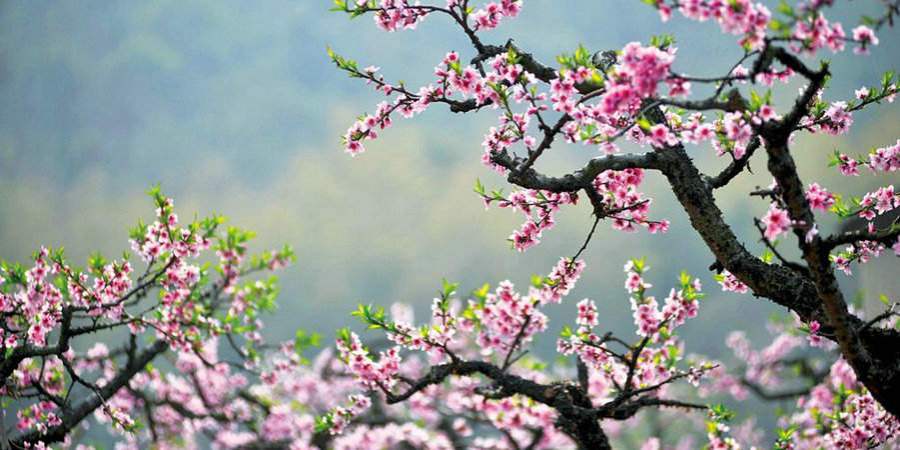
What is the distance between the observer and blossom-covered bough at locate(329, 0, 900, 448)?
308 centimetres

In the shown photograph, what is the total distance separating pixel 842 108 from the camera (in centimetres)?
401

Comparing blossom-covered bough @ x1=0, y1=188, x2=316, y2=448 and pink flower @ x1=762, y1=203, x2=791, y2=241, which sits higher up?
blossom-covered bough @ x1=0, y1=188, x2=316, y2=448

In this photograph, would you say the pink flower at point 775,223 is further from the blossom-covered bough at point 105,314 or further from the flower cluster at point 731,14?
the blossom-covered bough at point 105,314

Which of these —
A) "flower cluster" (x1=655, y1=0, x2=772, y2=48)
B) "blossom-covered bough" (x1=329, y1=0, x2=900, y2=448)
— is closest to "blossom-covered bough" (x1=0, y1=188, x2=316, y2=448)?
"blossom-covered bough" (x1=329, y1=0, x2=900, y2=448)

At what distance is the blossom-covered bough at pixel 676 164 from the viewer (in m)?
3.08

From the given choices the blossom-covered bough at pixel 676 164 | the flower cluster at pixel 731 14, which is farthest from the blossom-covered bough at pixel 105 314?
the flower cluster at pixel 731 14

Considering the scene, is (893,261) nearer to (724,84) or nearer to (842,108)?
(842,108)

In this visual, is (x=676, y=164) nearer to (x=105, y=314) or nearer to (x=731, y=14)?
(x=731, y=14)

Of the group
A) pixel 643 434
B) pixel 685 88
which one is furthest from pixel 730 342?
pixel 685 88

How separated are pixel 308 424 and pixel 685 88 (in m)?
8.63

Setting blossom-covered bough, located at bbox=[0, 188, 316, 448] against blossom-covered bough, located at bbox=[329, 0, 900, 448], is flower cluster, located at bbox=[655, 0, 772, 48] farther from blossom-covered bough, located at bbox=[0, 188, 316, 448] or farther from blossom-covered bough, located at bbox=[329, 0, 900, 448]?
blossom-covered bough, located at bbox=[0, 188, 316, 448]

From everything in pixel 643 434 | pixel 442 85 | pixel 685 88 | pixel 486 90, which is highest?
pixel 643 434

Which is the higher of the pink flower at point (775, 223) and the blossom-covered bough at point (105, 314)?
the blossom-covered bough at point (105, 314)

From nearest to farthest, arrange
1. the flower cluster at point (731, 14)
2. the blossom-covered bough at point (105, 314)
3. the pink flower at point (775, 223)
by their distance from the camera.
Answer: the flower cluster at point (731, 14)
the pink flower at point (775, 223)
the blossom-covered bough at point (105, 314)
